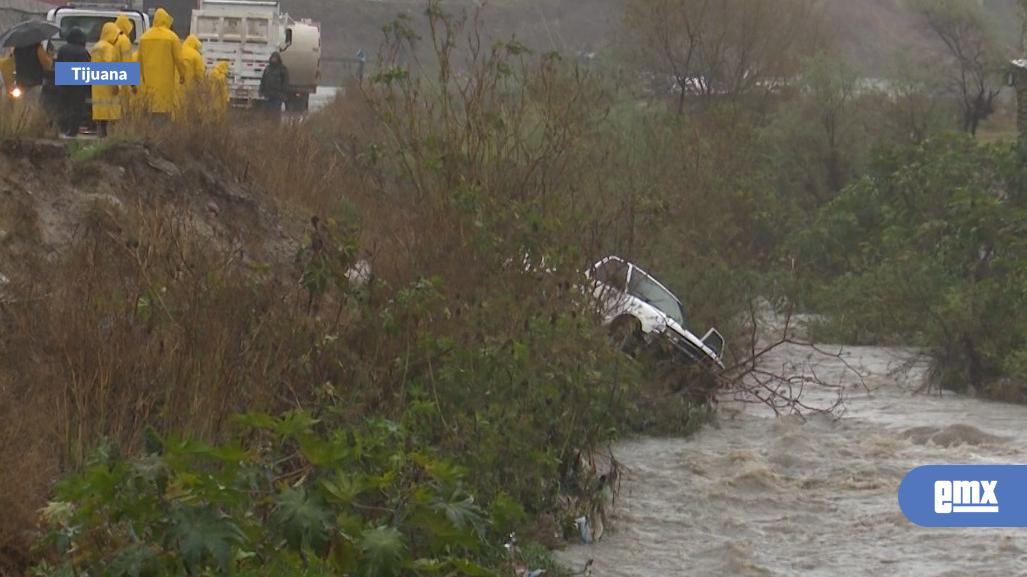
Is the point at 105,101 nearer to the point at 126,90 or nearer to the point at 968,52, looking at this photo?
the point at 126,90

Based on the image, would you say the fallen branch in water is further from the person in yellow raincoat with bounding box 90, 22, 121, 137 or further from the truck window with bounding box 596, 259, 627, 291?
the person in yellow raincoat with bounding box 90, 22, 121, 137

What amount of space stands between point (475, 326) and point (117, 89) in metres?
8.43

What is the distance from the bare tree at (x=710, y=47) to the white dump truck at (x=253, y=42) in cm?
688

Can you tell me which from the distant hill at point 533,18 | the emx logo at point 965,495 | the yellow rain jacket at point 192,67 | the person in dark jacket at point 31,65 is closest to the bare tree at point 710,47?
the person in dark jacket at point 31,65

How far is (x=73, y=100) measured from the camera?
20891 mm

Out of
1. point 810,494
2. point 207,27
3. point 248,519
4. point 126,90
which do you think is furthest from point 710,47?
point 248,519

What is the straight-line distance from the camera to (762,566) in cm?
1298

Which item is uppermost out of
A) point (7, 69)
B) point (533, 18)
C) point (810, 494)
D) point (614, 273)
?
point (533, 18)

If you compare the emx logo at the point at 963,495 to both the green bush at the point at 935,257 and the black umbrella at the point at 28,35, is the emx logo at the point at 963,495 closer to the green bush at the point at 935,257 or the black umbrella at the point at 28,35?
the green bush at the point at 935,257

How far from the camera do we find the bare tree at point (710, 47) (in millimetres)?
39281

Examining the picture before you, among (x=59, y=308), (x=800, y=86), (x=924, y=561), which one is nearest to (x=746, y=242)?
(x=800, y=86)

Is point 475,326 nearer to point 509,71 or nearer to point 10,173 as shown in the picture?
point 509,71

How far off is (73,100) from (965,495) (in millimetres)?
12409

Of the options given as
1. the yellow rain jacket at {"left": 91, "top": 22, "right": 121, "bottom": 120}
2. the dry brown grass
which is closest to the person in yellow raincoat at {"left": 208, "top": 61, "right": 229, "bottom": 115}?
the yellow rain jacket at {"left": 91, "top": 22, "right": 121, "bottom": 120}
